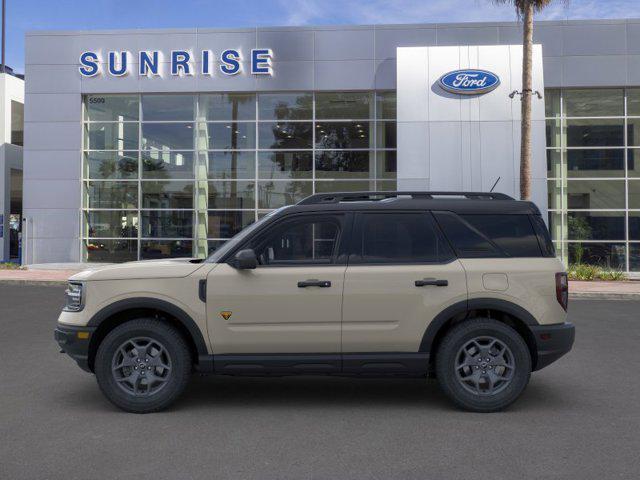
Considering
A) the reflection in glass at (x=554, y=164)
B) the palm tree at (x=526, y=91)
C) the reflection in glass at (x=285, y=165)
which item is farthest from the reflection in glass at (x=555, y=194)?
the reflection in glass at (x=285, y=165)

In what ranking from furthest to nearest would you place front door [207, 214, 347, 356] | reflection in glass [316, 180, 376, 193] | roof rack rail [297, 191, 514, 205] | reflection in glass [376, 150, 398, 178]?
reflection in glass [316, 180, 376, 193], reflection in glass [376, 150, 398, 178], roof rack rail [297, 191, 514, 205], front door [207, 214, 347, 356]

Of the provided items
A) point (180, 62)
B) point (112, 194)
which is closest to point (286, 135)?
point (180, 62)

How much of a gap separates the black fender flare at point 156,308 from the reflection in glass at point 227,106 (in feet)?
65.2

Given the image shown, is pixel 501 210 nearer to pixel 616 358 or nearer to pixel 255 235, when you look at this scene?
pixel 255 235

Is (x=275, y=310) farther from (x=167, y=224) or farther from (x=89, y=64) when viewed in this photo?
(x=89, y=64)

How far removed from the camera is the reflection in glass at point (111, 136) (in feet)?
82.8

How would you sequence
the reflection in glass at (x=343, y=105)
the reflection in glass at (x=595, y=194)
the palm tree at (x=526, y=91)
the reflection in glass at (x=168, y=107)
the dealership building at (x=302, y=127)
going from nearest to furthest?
the palm tree at (x=526, y=91) → the dealership building at (x=302, y=127) → the reflection in glass at (x=595, y=194) → the reflection in glass at (x=343, y=105) → the reflection in glass at (x=168, y=107)

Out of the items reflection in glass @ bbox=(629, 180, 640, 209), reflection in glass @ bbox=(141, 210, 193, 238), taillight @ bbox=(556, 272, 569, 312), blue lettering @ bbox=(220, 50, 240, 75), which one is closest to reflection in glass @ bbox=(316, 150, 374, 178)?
blue lettering @ bbox=(220, 50, 240, 75)

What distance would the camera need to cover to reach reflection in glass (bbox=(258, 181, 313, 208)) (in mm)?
24406

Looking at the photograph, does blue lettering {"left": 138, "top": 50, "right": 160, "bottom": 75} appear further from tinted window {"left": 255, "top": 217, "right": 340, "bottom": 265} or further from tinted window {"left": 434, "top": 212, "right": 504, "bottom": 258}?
tinted window {"left": 434, "top": 212, "right": 504, "bottom": 258}

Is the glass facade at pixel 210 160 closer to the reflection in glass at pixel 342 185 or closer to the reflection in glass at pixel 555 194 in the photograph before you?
the reflection in glass at pixel 342 185

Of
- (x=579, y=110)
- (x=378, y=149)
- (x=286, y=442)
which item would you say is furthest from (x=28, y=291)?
(x=579, y=110)

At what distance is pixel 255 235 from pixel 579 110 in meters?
21.2

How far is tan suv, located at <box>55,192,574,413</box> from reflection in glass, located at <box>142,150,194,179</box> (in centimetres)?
1972
